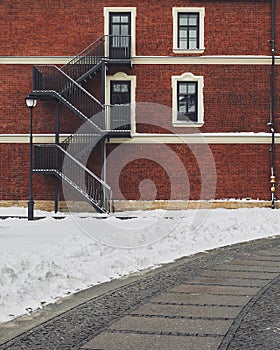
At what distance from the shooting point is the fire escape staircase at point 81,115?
22922 mm

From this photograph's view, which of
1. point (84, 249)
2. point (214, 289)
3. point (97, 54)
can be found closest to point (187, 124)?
point (97, 54)

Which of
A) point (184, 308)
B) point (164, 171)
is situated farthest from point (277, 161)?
point (184, 308)

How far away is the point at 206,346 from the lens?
5.20 m

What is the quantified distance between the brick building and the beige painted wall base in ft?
0.32

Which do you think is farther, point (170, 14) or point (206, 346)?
point (170, 14)

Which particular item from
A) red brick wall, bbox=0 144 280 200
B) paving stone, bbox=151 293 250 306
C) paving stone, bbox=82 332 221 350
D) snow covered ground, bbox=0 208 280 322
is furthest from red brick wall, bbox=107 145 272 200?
paving stone, bbox=82 332 221 350

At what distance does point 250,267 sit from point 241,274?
767 millimetres

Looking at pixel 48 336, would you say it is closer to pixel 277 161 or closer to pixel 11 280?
pixel 11 280

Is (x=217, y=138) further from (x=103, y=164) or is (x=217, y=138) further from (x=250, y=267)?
(x=250, y=267)

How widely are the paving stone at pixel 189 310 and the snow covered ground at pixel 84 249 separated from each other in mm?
1296

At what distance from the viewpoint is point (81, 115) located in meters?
22.6

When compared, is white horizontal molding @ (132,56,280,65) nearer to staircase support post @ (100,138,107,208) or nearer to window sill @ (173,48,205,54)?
window sill @ (173,48,205,54)

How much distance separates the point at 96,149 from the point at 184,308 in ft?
57.7

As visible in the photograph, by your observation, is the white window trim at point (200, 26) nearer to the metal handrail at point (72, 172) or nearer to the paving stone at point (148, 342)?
the metal handrail at point (72, 172)
